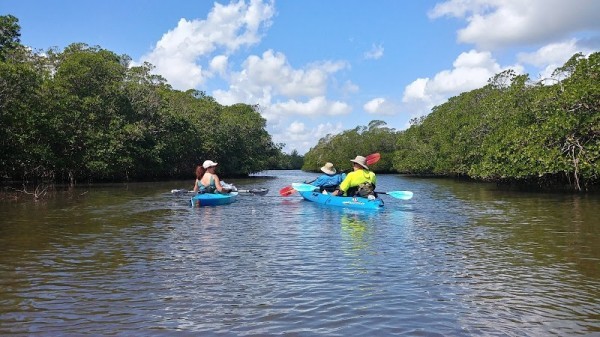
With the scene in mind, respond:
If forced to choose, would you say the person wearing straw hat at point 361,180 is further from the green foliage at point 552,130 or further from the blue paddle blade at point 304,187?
the green foliage at point 552,130

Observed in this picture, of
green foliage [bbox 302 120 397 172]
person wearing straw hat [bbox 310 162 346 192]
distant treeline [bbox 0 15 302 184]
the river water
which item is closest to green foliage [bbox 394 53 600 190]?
the river water

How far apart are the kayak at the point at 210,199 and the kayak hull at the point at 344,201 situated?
3083 mm

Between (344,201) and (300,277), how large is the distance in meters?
9.01

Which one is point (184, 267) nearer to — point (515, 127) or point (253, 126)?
point (515, 127)

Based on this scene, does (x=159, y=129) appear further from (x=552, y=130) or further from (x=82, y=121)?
(x=552, y=130)

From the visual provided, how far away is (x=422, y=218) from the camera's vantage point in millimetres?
13625

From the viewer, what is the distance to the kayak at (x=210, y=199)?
16391 mm

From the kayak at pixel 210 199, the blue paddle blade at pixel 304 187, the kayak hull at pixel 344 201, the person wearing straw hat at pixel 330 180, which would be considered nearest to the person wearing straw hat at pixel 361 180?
the kayak hull at pixel 344 201

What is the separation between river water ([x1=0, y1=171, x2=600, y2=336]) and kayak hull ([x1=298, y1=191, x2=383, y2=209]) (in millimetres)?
1593

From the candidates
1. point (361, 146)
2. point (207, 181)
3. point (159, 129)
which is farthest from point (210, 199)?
point (361, 146)

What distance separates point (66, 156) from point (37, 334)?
28802mm

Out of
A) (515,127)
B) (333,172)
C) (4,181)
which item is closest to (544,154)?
(515,127)

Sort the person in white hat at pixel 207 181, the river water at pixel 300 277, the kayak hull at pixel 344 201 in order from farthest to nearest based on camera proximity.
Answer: the person in white hat at pixel 207 181 < the kayak hull at pixel 344 201 < the river water at pixel 300 277

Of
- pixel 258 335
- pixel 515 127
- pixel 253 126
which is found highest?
pixel 253 126
